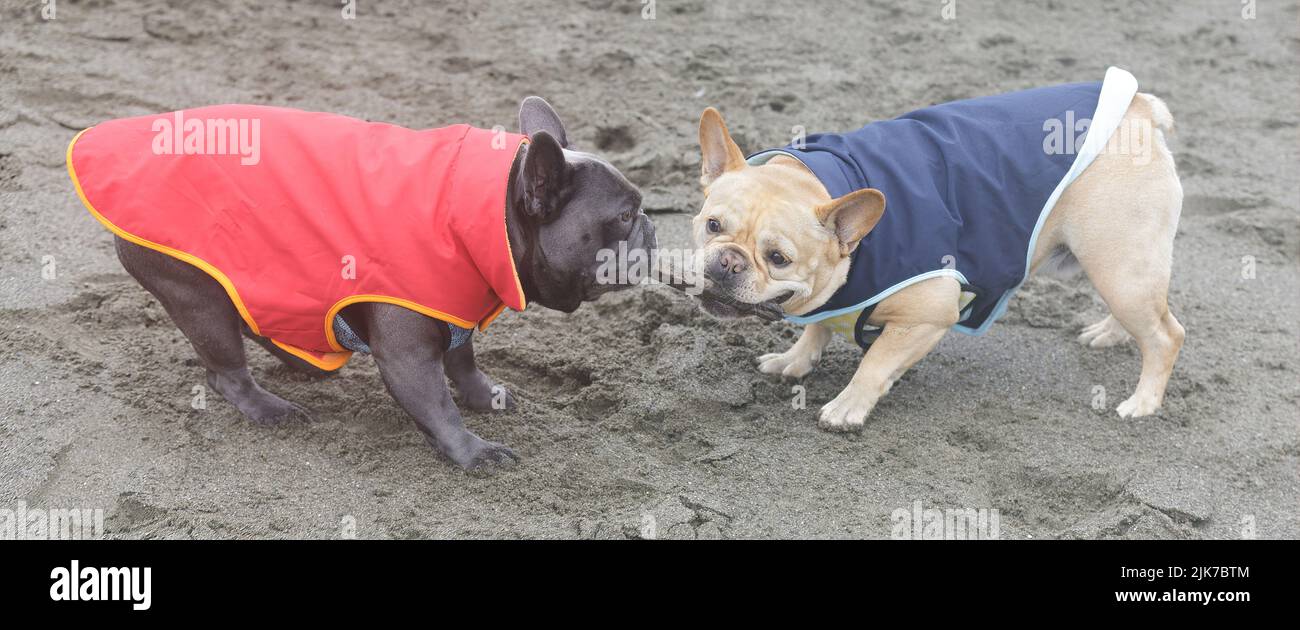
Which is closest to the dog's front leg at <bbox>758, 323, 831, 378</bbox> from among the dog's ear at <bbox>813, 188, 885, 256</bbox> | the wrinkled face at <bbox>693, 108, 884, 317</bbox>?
the wrinkled face at <bbox>693, 108, 884, 317</bbox>

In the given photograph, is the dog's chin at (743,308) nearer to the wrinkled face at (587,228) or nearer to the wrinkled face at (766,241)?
the wrinkled face at (766,241)

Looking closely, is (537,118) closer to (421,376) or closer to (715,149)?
(715,149)

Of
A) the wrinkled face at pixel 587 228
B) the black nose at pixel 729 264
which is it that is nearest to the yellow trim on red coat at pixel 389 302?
the wrinkled face at pixel 587 228

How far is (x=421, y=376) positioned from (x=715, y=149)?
1.35m

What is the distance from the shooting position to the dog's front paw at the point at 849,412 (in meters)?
4.37

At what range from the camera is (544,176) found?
3.50 m

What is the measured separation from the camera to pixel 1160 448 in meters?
4.36

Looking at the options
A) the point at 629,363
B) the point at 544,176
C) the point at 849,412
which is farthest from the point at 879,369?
the point at 544,176

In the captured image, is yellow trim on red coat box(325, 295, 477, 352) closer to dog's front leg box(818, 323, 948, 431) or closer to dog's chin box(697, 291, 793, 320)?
dog's chin box(697, 291, 793, 320)

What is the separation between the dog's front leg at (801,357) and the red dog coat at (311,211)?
5.01 ft

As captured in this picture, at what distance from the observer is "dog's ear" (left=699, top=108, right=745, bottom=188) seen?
13.2 feet

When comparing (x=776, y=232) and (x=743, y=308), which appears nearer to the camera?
(x=776, y=232)
